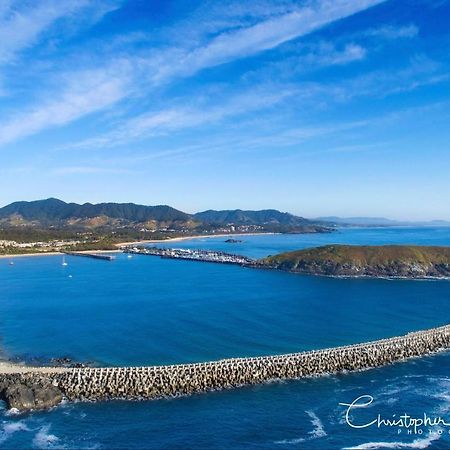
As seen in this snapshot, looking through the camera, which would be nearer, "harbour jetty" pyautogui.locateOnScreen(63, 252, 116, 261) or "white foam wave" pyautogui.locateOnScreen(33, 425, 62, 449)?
"white foam wave" pyautogui.locateOnScreen(33, 425, 62, 449)

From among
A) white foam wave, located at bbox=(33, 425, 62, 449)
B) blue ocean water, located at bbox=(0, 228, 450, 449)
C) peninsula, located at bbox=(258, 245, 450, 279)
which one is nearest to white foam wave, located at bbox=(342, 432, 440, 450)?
blue ocean water, located at bbox=(0, 228, 450, 449)

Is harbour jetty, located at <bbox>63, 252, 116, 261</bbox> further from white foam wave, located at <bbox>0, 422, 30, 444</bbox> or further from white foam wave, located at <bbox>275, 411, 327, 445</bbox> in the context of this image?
white foam wave, located at <bbox>275, 411, 327, 445</bbox>

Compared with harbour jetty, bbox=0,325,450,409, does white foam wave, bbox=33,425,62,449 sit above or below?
below

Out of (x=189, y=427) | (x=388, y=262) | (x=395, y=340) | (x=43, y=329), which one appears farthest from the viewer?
(x=388, y=262)

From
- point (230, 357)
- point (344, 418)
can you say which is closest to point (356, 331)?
point (230, 357)

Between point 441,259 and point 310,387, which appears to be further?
point 441,259

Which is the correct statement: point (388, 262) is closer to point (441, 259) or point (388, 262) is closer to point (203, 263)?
point (441, 259)
